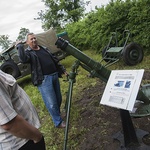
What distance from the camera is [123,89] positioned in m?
2.47

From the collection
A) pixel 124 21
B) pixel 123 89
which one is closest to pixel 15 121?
pixel 123 89

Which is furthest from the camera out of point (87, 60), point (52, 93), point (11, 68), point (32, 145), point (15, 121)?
point (11, 68)

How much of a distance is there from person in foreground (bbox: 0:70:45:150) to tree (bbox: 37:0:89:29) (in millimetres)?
17776

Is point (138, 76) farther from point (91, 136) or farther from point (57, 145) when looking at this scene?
point (57, 145)

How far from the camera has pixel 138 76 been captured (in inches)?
95.4

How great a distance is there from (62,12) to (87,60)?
16660mm

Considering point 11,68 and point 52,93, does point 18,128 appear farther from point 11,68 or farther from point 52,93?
point 11,68

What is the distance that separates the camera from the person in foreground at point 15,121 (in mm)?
1294

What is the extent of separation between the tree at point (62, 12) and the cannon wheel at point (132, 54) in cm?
1242

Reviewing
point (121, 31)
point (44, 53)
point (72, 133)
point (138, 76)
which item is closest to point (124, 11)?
point (121, 31)

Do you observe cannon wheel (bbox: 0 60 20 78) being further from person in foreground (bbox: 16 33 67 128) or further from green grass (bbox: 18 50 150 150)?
person in foreground (bbox: 16 33 67 128)

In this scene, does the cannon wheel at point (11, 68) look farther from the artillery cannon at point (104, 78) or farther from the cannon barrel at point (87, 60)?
the cannon barrel at point (87, 60)

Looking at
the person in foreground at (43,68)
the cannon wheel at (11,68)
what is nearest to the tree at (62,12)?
the cannon wheel at (11,68)

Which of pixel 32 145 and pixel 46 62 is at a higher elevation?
pixel 46 62
